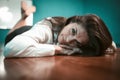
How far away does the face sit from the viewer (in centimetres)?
118

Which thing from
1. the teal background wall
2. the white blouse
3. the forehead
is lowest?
the white blouse

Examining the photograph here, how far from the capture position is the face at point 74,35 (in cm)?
118

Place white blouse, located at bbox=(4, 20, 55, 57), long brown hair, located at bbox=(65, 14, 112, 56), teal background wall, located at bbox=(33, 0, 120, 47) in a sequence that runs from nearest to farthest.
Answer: white blouse, located at bbox=(4, 20, 55, 57) < long brown hair, located at bbox=(65, 14, 112, 56) < teal background wall, located at bbox=(33, 0, 120, 47)

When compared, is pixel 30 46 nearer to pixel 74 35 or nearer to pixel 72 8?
pixel 74 35

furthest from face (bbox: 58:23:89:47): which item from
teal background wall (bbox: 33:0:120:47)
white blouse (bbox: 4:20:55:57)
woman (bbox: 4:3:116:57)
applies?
teal background wall (bbox: 33:0:120:47)

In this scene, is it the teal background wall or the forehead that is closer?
the forehead

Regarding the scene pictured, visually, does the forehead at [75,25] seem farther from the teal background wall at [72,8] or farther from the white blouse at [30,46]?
the teal background wall at [72,8]

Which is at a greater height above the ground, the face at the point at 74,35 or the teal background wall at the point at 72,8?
Result: the teal background wall at the point at 72,8

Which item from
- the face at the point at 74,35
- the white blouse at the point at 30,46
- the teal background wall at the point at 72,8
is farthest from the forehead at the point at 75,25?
the teal background wall at the point at 72,8

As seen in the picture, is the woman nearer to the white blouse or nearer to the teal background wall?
the white blouse

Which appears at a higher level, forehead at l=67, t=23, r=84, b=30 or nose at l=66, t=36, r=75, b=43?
forehead at l=67, t=23, r=84, b=30

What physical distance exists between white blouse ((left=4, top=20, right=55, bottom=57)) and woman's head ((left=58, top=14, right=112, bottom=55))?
0.41 ft

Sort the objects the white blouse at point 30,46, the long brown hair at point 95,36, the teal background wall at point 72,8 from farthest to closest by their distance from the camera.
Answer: the teal background wall at point 72,8 < the long brown hair at point 95,36 < the white blouse at point 30,46

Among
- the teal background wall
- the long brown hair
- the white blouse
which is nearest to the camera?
the white blouse
